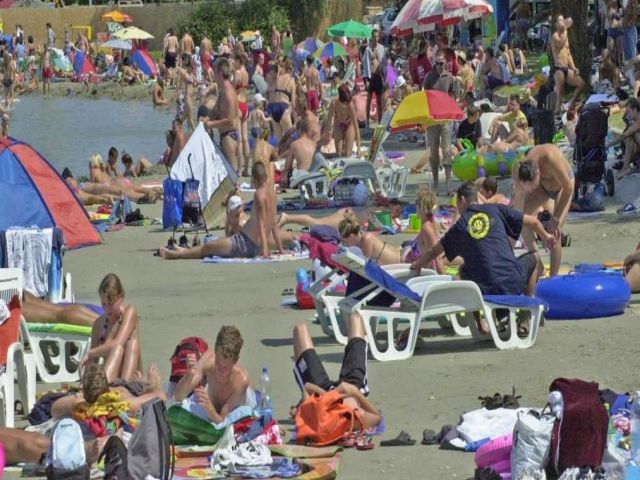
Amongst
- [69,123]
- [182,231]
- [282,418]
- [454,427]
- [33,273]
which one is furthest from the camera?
[69,123]

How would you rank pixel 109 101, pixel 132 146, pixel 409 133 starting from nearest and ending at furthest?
pixel 409 133 < pixel 132 146 < pixel 109 101

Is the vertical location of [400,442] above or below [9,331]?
below

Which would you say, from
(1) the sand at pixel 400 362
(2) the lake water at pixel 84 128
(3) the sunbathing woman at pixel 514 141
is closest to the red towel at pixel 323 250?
(1) the sand at pixel 400 362

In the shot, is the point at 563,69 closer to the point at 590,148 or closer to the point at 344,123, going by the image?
the point at 344,123

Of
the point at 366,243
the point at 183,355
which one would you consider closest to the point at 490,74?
the point at 366,243

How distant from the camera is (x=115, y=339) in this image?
8.83 meters

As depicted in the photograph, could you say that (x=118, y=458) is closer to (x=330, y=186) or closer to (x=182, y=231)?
(x=182, y=231)

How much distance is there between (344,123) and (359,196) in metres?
2.84

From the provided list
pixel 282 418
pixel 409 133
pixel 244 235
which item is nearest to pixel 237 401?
pixel 282 418

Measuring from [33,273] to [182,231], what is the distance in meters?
4.21

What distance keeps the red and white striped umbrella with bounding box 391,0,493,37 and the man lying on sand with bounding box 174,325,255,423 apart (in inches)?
748

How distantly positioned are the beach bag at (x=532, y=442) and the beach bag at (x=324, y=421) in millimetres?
1382

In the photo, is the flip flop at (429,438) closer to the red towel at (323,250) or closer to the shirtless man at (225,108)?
the red towel at (323,250)

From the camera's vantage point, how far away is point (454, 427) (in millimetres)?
7836
